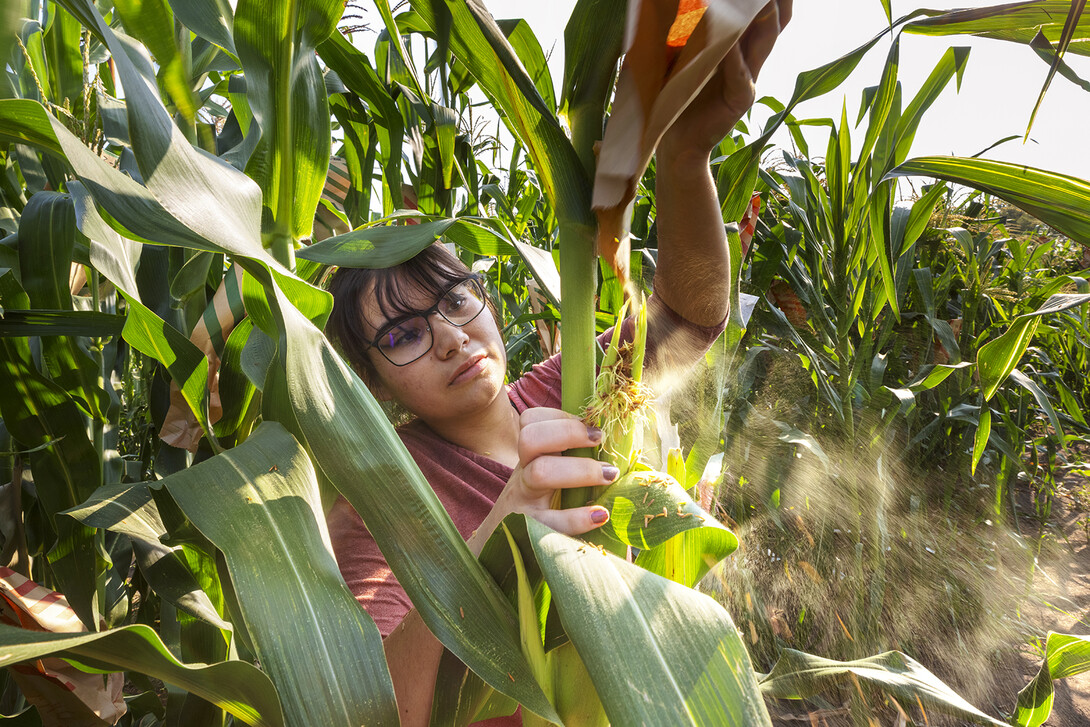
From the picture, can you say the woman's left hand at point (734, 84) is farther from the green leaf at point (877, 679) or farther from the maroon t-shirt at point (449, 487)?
the green leaf at point (877, 679)

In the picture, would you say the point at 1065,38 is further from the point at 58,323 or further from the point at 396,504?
the point at 58,323

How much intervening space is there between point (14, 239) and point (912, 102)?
1299 mm

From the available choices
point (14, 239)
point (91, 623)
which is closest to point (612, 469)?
point (91, 623)

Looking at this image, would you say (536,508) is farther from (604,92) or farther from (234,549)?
(604,92)

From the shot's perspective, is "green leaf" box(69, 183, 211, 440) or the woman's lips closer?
"green leaf" box(69, 183, 211, 440)

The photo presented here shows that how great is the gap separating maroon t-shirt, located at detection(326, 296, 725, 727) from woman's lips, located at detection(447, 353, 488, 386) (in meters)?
0.13

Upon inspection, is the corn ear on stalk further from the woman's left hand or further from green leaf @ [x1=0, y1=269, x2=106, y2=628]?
green leaf @ [x1=0, y1=269, x2=106, y2=628]

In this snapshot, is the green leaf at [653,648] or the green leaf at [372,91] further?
the green leaf at [372,91]

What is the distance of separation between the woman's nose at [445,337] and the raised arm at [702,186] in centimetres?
28

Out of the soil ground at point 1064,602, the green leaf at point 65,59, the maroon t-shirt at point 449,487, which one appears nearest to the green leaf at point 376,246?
the maroon t-shirt at point 449,487

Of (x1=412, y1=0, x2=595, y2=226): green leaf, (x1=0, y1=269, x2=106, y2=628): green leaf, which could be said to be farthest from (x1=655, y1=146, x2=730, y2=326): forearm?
(x1=0, y1=269, x2=106, y2=628): green leaf

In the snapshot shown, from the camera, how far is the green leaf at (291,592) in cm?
31

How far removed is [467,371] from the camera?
32.9 inches

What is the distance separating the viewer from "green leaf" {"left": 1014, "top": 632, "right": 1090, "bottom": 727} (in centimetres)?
75
